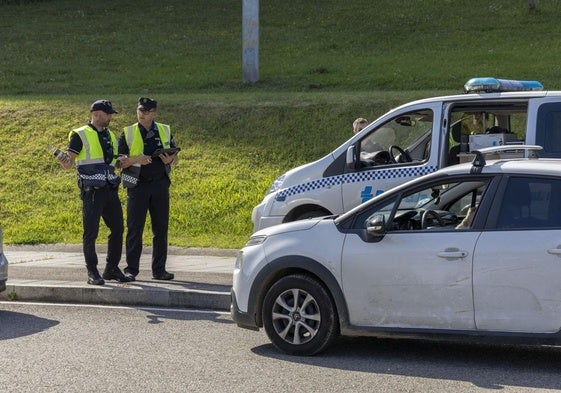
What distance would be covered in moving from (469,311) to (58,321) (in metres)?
4.10

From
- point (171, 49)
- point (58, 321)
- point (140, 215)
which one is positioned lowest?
point (58, 321)

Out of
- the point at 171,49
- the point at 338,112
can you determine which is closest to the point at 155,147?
the point at 338,112

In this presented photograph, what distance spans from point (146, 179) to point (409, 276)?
4.68 meters

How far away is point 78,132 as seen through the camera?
11.5 m

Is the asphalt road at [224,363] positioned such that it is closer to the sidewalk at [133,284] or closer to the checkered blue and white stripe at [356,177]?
the sidewalk at [133,284]

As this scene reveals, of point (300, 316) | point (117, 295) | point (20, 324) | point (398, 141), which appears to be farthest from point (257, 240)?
point (398, 141)

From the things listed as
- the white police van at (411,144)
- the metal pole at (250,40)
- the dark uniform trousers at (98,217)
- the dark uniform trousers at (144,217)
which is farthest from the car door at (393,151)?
the metal pole at (250,40)

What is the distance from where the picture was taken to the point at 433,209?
8664mm

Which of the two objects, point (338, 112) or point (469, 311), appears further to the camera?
point (338, 112)

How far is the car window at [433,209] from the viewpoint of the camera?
8062mm

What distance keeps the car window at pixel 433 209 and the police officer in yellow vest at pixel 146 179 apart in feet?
12.8

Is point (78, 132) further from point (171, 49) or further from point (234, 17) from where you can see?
point (234, 17)

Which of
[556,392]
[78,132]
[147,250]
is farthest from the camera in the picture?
[147,250]

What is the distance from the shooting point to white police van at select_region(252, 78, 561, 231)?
11352 millimetres
